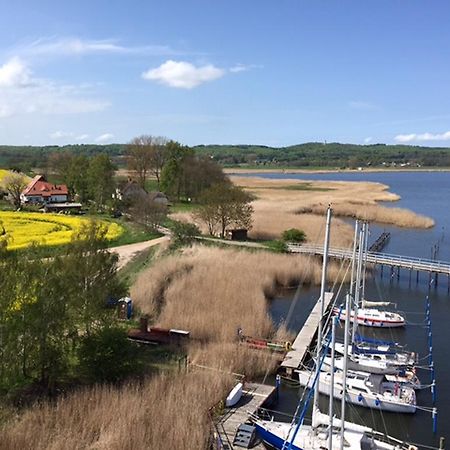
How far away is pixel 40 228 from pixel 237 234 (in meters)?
23.0

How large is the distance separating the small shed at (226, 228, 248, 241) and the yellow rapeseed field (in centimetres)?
1274

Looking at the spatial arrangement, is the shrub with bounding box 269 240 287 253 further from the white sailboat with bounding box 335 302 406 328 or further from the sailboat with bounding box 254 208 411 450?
the sailboat with bounding box 254 208 411 450

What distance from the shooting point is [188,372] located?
91.7 feet

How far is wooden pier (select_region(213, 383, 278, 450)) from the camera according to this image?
77.7ft

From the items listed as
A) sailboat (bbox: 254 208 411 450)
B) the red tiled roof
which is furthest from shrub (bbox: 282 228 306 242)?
the red tiled roof

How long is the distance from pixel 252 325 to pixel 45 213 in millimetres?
52446

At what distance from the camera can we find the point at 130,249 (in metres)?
56.4

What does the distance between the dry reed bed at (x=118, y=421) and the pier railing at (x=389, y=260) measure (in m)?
34.6

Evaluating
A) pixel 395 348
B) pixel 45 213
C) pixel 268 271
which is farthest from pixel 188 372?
pixel 45 213

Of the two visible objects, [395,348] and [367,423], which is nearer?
[367,423]

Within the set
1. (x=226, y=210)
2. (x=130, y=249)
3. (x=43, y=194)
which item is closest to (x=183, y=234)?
(x=130, y=249)

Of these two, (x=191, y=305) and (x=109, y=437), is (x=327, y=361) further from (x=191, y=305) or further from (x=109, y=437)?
(x=109, y=437)

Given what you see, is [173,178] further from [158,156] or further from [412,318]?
[412,318]

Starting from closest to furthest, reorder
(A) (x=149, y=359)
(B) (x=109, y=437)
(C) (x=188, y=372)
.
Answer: (B) (x=109, y=437) → (C) (x=188, y=372) → (A) (x=149, y=359)
